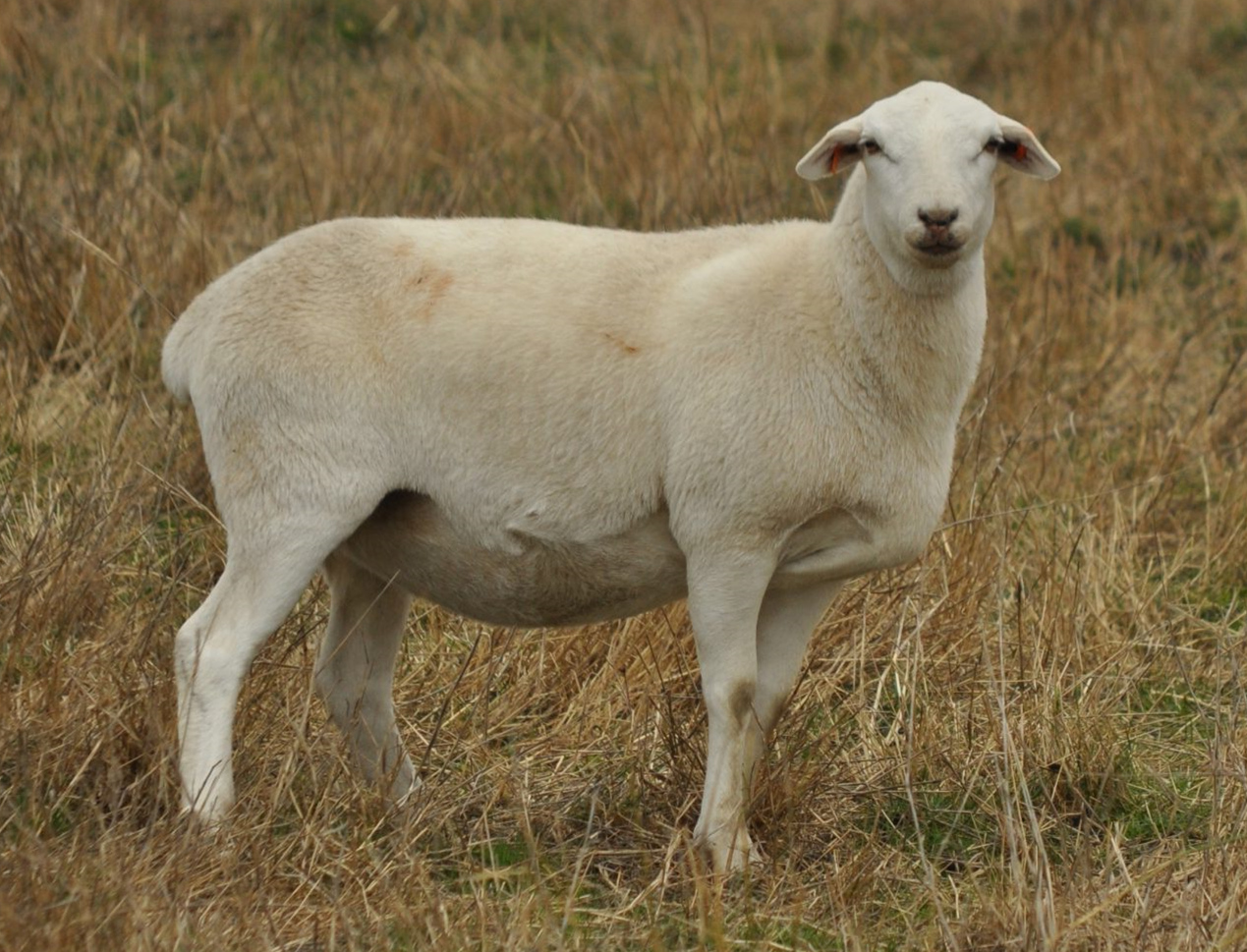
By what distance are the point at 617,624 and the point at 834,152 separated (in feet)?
4.47

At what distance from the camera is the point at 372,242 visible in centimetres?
385

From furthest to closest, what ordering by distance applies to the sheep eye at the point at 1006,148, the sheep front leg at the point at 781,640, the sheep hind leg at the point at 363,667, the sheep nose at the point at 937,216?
the sheep hind leg at the point at 363,667 → the sheep front leg at the point at 781,640 → the sheep eye at the point at 1006,148 → the sheep nose at the point at 937,216

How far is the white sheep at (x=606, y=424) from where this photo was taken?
141 inches

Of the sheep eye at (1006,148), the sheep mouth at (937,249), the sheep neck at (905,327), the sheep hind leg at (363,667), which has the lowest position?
the sheep hind leg at (363,667)

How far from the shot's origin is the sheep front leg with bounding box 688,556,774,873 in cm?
358

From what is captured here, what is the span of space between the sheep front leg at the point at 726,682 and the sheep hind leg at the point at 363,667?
0.72 m

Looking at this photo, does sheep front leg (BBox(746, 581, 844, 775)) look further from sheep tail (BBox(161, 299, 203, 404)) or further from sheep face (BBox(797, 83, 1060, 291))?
sheep tail (BBox(161, 299, 203, 404))

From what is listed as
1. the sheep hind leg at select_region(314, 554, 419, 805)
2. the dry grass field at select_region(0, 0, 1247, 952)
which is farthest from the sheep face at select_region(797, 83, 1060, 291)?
the sheep hind leg at select_region(314, 554, 419, 805)

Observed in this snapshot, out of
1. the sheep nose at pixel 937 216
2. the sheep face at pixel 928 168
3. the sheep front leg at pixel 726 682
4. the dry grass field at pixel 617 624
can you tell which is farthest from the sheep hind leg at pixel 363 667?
the sheep nose at pixel 937 216

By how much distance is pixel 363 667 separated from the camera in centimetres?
411

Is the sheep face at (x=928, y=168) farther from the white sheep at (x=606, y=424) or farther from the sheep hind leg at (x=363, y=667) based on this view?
the sheep hind leg at (x=363, y=667)

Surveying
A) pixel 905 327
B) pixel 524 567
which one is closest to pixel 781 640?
pixel 524 567

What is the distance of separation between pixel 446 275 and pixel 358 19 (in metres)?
5.49

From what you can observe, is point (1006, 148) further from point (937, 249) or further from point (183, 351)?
point (183, 351)
